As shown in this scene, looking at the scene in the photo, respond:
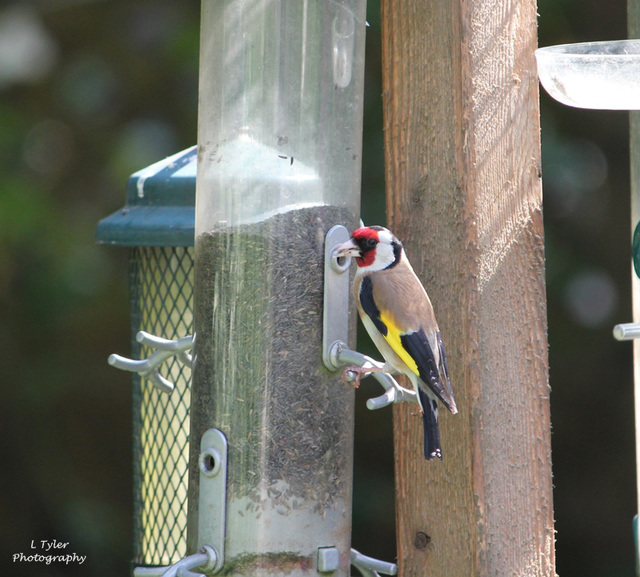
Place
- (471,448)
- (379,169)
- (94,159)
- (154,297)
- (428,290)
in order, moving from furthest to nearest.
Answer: (94,159)
(379,169)
(154,297)
(428,290)
(471,448)

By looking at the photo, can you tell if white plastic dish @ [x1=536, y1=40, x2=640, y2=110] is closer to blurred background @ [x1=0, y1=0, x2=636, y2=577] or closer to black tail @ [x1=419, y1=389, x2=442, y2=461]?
black tail @ [x1=419, y1=389, x2=442, y2=461]

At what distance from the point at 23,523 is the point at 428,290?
10.4 ft

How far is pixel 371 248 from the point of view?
1867mm

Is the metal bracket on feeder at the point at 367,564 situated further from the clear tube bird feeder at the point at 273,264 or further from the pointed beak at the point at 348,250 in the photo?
the pointed beak at the point at 348,250

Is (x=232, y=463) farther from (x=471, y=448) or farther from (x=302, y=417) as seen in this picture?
(x=471, y=448)

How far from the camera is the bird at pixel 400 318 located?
1632 millimetres

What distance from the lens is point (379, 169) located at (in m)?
3.66

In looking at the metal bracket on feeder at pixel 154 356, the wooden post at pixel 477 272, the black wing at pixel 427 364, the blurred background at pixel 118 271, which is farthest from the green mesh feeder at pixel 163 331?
the blurred background at pixel 118 271

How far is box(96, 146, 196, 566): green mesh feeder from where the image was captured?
87.7 inches

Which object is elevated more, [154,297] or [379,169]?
[379,169]

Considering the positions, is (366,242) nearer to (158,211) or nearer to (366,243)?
(366,243)

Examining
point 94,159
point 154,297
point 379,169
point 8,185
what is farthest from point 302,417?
point 94,159

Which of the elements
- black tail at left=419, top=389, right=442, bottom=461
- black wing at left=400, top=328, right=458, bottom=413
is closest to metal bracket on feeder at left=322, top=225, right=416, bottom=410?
black wing at left=400, top=328, right=458, bottom=413

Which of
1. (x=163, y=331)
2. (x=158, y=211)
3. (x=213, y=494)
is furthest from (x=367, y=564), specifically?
(x=158, y=211)
